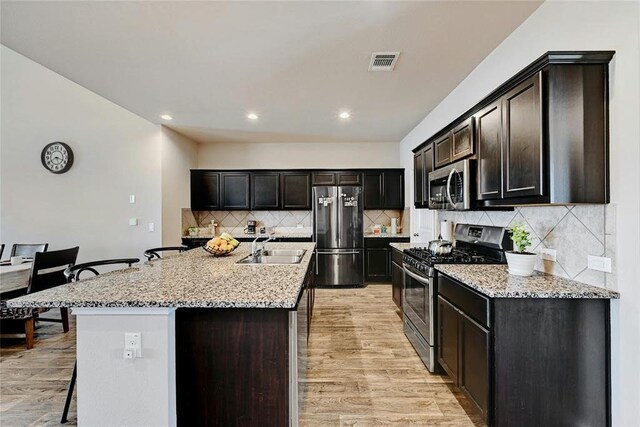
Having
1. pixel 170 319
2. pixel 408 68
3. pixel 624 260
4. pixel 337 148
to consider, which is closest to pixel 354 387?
pixel 170 319

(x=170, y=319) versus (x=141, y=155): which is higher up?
(x=141, y=155)

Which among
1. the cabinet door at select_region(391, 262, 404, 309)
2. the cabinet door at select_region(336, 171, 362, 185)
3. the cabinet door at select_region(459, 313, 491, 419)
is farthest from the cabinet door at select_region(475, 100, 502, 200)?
the cabinet door at select_region(336, 171, 362, 185)

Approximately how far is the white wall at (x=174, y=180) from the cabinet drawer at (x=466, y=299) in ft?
13.4

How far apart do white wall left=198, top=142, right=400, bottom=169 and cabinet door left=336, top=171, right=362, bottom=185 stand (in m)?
0.26

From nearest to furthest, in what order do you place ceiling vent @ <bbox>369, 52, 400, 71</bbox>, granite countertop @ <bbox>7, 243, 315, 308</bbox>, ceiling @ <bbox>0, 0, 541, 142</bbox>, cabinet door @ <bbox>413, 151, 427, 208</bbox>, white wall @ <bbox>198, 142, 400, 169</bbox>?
granite countertop @ <bbox>7, 243, 315, 308</bbox>
ceiling @ <bbox>0, 0, 541, 142</bbox>
ceiling vent @ <bbox>369, 52, 400, 71</bbox>
cabinet door @ <bbox>413, 151, 427, 208</bbox>
white wall @ <bbox>198, 142, 400, 169</bbox>

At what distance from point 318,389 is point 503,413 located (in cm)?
123

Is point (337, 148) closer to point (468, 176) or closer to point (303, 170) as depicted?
point (303, 170)

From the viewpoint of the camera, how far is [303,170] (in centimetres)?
557

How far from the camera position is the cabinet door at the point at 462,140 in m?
2.42

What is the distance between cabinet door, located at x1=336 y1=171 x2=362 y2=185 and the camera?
5562mm

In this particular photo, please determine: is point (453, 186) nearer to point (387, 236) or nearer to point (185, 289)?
point (185, 289)

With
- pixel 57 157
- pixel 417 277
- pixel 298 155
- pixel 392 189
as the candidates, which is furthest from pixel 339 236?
pixel 57 157

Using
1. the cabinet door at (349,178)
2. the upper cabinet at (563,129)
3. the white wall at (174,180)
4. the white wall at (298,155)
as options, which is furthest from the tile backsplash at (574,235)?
the white wall at (174,180)

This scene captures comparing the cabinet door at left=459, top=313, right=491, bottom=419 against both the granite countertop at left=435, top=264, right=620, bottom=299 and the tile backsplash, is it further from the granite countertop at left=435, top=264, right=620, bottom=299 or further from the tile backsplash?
the tile backsplash
